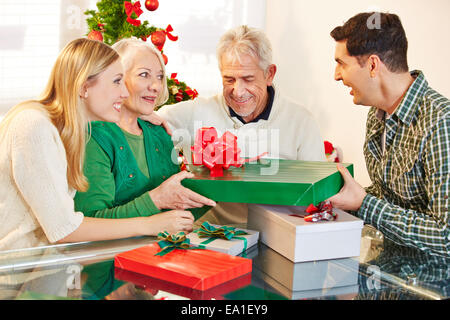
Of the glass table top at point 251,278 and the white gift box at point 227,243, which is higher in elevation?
the white gift box at point 227,243

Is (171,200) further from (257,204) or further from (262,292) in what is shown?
(262,292)

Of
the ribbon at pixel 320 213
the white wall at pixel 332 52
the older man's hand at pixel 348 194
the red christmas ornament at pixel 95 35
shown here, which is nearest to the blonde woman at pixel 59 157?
the ribbon at pixel 320 213

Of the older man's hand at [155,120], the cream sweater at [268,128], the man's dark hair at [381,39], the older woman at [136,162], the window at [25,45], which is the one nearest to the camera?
the older woman at [136,162]

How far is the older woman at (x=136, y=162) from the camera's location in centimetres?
160

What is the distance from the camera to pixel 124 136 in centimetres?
185

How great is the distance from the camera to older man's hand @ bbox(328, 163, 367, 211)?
5.26 feet

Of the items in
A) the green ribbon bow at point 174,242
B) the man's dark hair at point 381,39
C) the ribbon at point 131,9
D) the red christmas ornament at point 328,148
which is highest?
the ribbon at point 131,9

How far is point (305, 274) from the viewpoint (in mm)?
1206

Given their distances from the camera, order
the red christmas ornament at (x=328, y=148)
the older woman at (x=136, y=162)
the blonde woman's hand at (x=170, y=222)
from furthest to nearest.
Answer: the red christmas ornament at (x=328, y=148) < the older woman at (x=136, y=162) < the blonde woman's hand at (x=170, y=222)

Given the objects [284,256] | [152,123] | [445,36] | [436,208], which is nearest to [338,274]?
[284,256]

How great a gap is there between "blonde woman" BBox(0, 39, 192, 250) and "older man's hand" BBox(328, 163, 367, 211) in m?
0.49

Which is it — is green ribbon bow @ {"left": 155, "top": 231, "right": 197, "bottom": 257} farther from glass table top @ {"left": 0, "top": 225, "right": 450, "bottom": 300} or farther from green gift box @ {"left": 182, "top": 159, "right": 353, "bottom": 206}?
green gift box @ {"left": 182, "top": 159, "right": 353, "bottom": 206}

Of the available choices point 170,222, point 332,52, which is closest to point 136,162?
point 170,222

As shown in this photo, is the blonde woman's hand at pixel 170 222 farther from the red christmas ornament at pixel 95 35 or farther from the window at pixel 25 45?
the window at pixel 25 45
